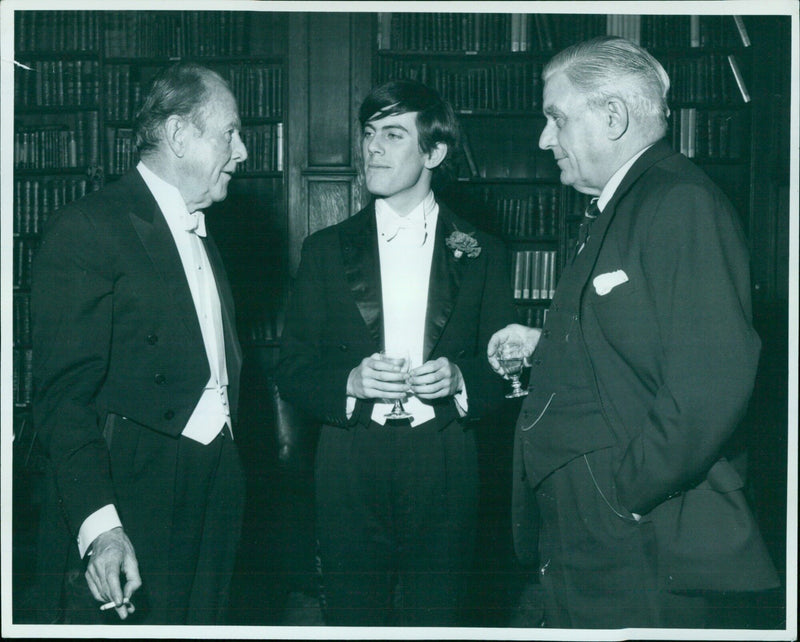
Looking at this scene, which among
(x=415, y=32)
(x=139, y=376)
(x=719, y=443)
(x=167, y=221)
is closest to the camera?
(x=719, y=443)

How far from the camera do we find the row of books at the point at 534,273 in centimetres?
478

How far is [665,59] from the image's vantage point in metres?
4.73

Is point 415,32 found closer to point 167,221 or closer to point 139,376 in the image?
point 167,221

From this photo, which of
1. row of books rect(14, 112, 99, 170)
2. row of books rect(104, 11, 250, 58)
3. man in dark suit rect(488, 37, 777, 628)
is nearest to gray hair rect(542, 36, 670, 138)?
man in dark suit rect(488, 37, 777, 628)

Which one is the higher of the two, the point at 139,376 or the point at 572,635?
the point at 139,376

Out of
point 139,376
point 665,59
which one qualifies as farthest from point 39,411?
point 665,59

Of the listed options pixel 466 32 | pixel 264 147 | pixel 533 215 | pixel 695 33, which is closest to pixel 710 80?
pixel 695 33

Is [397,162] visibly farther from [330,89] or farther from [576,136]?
[330,89]

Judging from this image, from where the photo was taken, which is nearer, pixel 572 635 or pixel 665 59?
pixel 572 635

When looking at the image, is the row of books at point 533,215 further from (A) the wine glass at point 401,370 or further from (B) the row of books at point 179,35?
(A) the wine glass at point 401,370

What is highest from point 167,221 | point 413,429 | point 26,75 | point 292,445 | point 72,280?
point 26,75

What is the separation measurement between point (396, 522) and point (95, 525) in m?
0.98

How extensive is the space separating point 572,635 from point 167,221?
1.50m

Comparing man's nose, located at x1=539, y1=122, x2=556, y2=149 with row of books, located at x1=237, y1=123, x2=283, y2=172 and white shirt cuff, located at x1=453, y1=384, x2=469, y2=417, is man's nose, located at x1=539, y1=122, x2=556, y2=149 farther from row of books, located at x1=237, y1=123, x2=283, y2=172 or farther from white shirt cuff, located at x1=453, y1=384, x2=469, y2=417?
row of books, located at x1=237, y1=123, x2=283, y2=172
